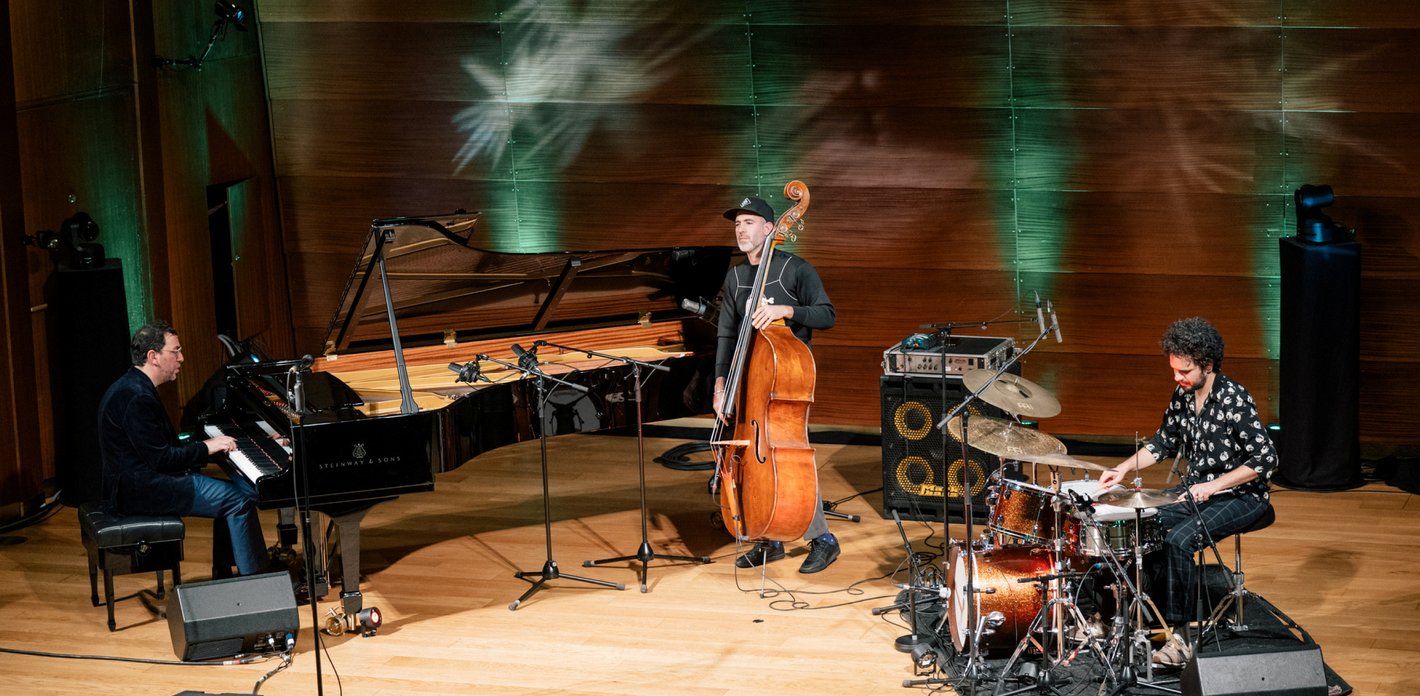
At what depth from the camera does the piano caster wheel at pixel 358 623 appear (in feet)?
19.3

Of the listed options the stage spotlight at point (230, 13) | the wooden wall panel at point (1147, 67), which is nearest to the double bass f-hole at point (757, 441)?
the wooden wall panel at point (1147, 67)

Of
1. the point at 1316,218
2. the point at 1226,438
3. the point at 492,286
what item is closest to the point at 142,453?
the point at 492,286

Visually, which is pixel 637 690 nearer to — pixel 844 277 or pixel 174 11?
pixel 844 277

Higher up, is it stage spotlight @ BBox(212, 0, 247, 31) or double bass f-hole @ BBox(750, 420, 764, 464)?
stage spotlight @ BBox(212, 0, 247, 31)

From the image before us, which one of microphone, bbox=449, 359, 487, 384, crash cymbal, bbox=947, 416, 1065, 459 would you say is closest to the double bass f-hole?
crash cymbal, bbox=947, 416, 1065, 459

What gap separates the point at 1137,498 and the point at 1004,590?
0.56 metres

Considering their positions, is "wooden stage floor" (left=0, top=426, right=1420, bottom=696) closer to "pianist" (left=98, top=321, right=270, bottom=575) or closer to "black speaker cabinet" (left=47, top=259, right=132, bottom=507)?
"black speaker cabinet" (left=47, top=259, right=132, bottom=507)

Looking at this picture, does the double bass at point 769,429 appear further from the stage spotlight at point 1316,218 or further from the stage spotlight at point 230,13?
the stage spotlight at point 230,13

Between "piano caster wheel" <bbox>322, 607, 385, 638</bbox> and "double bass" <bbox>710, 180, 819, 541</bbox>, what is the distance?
1.46 m

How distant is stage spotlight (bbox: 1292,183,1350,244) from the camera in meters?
7.36

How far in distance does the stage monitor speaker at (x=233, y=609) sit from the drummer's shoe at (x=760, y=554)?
201cm

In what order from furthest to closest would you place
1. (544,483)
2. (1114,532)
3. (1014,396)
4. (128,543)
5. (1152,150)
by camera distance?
1. (1152,150)
2. (544,483)
3. (128,543)
4. (1014,396)
5. (1114,532)

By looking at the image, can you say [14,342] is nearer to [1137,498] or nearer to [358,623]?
[358,623]

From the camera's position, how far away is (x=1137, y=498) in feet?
16.5
